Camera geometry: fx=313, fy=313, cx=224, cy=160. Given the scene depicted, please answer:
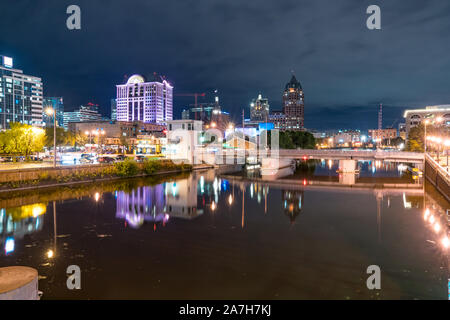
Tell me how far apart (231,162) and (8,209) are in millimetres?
59250

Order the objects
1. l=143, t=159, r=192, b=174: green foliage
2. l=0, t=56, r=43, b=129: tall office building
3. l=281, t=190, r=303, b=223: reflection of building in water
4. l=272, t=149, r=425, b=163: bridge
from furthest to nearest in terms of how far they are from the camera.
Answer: l=0, t=56, r=43, b=129: tall office building, l=272, t=149, r=425, b=163: bridge, l=143, t=159, r=192, b=174: green foliage, l=281, t=190, r=303, b=223: reflection of building in water

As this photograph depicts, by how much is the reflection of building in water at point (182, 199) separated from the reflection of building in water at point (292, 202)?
28.4 ft

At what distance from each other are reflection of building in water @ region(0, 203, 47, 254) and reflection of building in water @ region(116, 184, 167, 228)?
6362 millimetres

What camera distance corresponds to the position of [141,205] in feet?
106

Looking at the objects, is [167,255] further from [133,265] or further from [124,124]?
[124,124]

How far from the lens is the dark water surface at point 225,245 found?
13906 mm

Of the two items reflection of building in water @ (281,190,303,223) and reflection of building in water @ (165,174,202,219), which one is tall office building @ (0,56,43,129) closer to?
reflection of building in water @ (165,174,202,219)

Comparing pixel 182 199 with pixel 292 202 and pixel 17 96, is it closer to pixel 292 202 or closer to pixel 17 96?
pixel 292 202

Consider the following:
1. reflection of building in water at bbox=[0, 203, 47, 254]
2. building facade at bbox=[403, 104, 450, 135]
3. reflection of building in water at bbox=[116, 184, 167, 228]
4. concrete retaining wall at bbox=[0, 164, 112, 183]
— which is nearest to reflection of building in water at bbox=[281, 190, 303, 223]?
reflection of building in water at bbox=[116, 184, 167, 228]

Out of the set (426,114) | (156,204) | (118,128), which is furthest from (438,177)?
(118,128)

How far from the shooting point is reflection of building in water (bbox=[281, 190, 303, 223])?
2967cm

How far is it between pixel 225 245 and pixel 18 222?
1658 cm

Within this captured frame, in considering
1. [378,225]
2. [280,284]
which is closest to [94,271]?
[280,284]

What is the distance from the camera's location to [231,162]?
3280 inches
